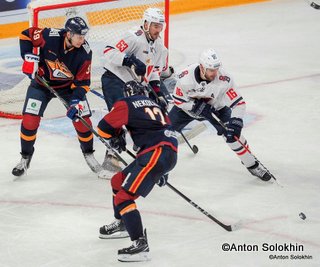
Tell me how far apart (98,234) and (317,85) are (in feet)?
12.8

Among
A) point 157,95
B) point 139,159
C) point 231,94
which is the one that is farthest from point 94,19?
point 139,159

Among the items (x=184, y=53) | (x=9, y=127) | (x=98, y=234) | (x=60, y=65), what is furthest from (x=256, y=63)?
(x=98, y=234)

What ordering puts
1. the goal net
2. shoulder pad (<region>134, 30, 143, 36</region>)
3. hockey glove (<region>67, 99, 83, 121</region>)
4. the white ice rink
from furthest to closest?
the goal net < shoulder pad (<region>134, 30, 143, 36</region>) < hockey glove (<region>67, 99, 83, 121</region>) < the white ice rink

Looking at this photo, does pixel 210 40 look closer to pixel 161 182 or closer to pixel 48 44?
pixel 48 44

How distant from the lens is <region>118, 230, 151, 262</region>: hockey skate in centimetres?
437

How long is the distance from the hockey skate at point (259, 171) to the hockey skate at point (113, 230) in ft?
4.21

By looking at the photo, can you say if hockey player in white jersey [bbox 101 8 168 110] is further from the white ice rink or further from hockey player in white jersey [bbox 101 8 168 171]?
the white ice rink

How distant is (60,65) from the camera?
18.5 feet

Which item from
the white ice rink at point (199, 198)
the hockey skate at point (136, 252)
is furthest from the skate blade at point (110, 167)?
the hockey skate at point (136, 252)

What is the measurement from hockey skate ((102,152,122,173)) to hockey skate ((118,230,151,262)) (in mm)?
1489

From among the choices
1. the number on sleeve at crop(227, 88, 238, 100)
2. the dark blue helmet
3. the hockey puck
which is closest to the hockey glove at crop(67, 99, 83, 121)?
the dark blue helmet

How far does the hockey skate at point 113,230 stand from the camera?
4.71 m

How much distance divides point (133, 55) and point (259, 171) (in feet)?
3.82

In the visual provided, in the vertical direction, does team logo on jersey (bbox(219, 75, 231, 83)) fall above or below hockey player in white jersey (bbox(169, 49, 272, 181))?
above
